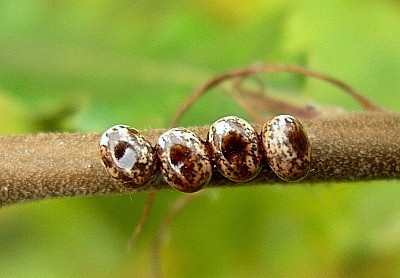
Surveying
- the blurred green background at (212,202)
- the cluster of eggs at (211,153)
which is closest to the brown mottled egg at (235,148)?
the cluster of eggs at (211,153)

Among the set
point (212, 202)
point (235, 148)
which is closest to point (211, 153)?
point (235, 148)

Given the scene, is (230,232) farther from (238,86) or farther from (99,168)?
(99,168)

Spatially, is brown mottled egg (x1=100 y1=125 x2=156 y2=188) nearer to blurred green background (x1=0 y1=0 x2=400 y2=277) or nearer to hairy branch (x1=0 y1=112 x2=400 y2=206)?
hairy branch (x1=0 y1=112 x2=400 y2=206)

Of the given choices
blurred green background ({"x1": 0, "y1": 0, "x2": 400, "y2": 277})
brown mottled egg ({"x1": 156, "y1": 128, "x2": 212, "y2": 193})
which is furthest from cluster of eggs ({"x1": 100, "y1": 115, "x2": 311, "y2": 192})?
blurred green background ({"x1": 0, "y1": 0, "x2": 400, "y2": 277})

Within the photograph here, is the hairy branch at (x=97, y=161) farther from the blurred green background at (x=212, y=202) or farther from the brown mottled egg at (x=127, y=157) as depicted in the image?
the blurred green background at (x=212, y=202)

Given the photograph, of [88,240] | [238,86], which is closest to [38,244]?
[88,240]

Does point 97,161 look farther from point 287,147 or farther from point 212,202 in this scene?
point 212,202
